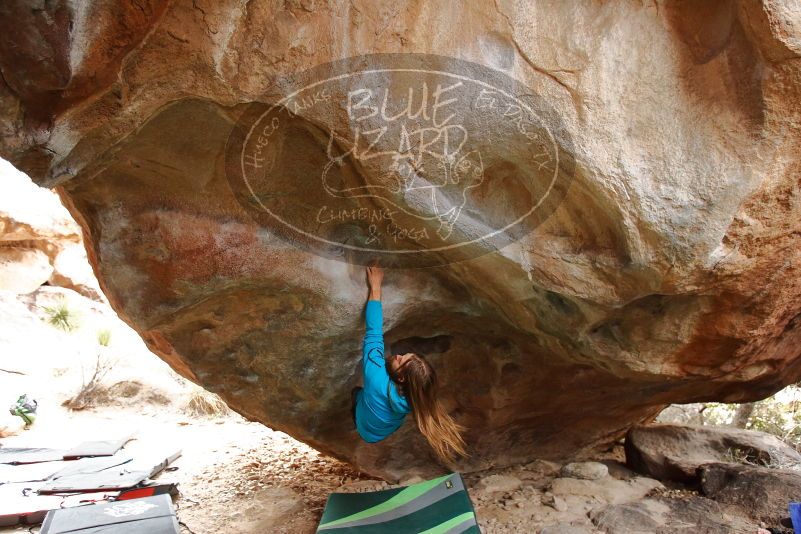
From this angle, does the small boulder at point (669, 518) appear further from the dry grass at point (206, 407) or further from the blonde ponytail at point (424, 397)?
the dry grass at point (206, 407)

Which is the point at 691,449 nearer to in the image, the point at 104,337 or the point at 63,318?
the point at 104,337

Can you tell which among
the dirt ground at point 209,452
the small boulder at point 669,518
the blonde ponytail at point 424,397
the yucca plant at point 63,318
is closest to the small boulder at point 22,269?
the dirt ground at point 209,452

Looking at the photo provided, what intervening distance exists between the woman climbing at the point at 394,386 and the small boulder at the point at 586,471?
102 centimetres

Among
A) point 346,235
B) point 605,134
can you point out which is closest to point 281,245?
point 346,235

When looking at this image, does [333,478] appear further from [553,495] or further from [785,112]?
[785,112]

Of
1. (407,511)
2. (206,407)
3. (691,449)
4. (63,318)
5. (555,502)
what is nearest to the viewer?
(407,511)

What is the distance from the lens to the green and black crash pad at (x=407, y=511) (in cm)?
268

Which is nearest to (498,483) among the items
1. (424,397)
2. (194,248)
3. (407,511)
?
(407,511)

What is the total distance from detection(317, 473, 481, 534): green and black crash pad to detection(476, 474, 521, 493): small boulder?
0.43 m

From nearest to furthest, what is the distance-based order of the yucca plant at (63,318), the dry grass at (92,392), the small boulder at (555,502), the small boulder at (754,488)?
the small boulder at (754,488)
the small boulder at (555,502)
the dry grass at (92,392)
the yucca plant at (63,318)

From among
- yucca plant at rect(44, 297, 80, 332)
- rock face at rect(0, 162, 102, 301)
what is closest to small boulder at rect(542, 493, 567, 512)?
yucca plant at rect(44, 297, 80, 332)

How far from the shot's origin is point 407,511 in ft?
9.31

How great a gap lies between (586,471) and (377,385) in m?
1.42

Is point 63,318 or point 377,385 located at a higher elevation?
point 63,318
